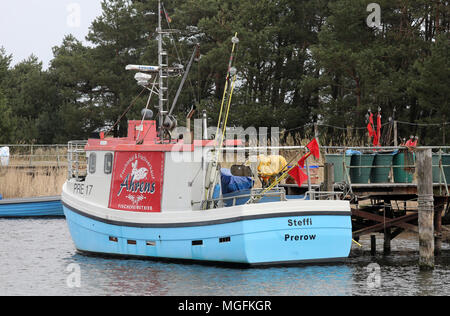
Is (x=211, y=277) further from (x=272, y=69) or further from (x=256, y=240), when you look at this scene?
(x=272, y=69)

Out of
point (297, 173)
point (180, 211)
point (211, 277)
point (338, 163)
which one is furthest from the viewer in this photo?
point (338, 163)

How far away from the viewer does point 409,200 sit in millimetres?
22484

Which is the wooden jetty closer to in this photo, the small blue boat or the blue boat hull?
the blue boat hull

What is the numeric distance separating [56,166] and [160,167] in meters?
19.2

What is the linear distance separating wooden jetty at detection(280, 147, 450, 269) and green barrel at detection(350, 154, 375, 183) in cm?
27

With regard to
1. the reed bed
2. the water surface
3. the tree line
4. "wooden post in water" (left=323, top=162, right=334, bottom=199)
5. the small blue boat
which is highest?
the tree line

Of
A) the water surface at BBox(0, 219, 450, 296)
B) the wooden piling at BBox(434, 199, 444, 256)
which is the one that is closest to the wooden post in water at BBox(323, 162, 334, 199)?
the water surface at BBox(0, 219, 450, 296)

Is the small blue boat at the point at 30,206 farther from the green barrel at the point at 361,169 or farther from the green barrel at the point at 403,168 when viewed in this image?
the green barrel at the point at 403,168

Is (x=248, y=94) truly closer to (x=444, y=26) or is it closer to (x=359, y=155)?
(x=444, y=26)

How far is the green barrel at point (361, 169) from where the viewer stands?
2194 centimetres

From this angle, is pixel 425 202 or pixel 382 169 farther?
pixel 382 169

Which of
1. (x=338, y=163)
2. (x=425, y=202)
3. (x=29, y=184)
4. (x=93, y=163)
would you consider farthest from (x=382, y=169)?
(x=29, y=184)

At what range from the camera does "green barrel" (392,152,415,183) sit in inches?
867

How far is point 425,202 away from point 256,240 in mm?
4232
